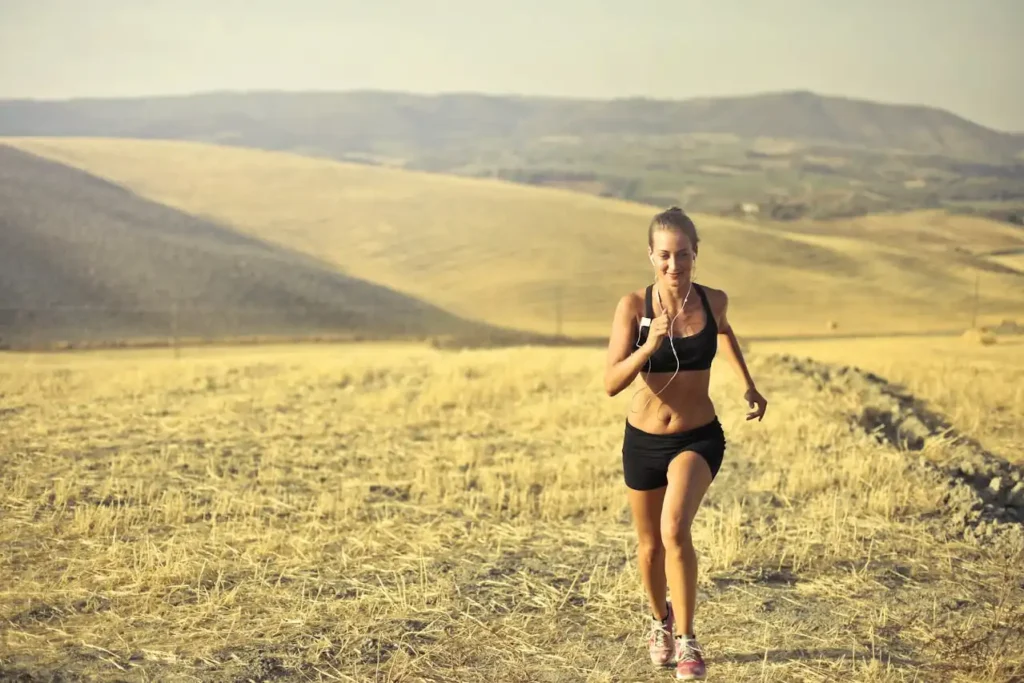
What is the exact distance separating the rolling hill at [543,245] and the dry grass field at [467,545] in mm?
14076

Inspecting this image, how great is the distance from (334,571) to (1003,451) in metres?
7.59

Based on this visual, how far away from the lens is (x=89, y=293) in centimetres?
3166

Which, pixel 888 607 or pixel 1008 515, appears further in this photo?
pixel 1008 515

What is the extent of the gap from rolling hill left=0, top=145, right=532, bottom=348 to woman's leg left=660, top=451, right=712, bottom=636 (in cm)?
2233

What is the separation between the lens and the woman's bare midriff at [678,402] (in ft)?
15.8

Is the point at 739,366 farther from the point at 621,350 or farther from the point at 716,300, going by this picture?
the point at 621,350

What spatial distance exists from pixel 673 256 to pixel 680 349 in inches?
16.1

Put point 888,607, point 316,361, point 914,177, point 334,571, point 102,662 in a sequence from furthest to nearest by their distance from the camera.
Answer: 1. point 914,177
2. point 316,361
3. point 334,571
4. point 888,607
5. point 102,662

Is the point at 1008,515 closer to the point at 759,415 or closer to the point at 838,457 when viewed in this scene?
the point at 838,457

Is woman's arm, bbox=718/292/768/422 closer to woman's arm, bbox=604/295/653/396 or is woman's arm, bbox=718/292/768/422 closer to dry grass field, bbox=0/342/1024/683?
woman's arm, bbox=604/295/653/396

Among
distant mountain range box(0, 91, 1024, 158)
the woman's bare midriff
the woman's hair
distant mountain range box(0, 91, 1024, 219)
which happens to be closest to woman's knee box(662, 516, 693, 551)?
the woman's bare midriff

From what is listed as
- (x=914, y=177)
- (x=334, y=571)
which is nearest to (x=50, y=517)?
(x=334, y=571)

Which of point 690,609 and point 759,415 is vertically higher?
point 759,415

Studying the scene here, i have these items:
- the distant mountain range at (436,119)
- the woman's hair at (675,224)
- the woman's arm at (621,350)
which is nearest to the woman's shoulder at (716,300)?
the woman's hair at (675,224)
